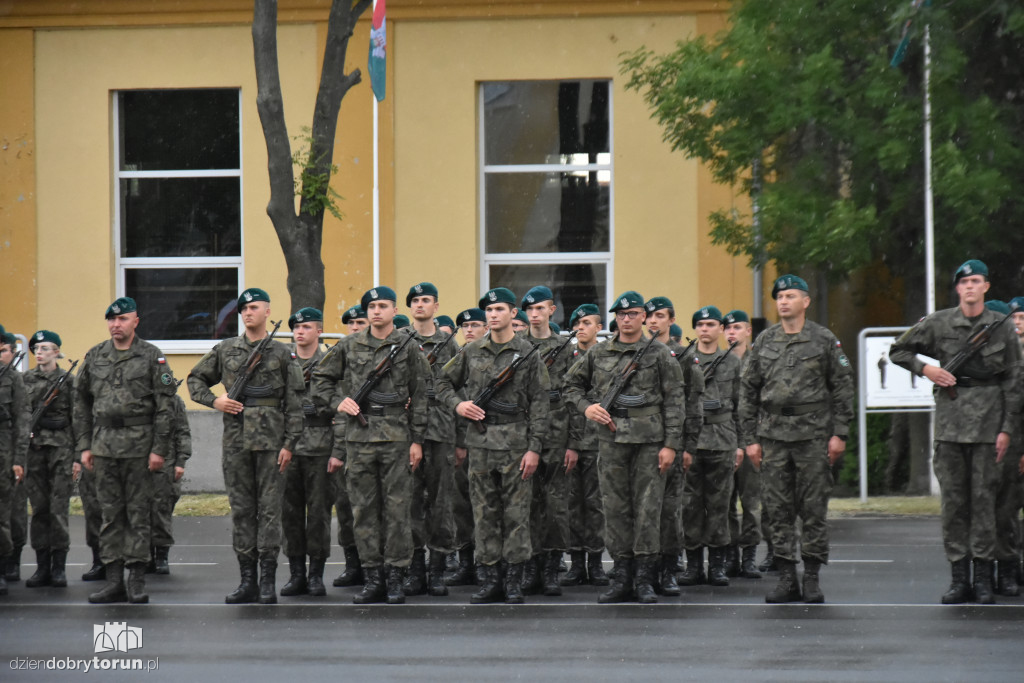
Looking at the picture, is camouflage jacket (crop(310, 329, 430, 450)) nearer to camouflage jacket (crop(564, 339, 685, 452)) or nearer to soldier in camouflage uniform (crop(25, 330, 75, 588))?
camouflage jacket (crop(564, 339, 685, 452))

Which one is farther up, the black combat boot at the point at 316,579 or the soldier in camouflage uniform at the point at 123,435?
the soldier in camouflage uniform at the point at 123,435

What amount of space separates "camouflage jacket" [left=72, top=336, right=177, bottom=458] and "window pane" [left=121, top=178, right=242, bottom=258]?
10.1m

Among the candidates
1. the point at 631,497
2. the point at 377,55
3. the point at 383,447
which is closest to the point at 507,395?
the point at 383,447

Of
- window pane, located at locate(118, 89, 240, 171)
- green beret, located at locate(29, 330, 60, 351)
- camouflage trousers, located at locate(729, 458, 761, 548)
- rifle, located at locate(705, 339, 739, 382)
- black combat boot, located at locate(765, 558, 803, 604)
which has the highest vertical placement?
window pane, located at locate(118, 89, 240, 171)

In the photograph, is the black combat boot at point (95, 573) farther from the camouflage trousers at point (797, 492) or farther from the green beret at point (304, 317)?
the camouflage trousers at point (797, 492)

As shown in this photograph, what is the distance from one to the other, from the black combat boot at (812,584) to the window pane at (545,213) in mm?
10481

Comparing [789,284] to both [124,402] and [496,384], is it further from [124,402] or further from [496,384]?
[124,402]

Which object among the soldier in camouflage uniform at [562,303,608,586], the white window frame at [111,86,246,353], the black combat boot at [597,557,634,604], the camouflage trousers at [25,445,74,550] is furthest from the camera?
the white window frame at [111,86,246,353]

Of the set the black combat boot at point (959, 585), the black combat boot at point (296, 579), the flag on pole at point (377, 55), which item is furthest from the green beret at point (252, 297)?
the flag on pole at point (377, 55)

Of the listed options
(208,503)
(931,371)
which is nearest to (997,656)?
(931,371)

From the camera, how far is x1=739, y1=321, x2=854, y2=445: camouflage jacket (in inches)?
387

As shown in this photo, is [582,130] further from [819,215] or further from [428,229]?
[819,215]

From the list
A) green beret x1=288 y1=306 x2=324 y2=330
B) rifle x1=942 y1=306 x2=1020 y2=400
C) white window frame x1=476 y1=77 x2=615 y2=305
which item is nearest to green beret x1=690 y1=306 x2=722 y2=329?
rifle x1=942 y1=306 x2=1020 y2=400

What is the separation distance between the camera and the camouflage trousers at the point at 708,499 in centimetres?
1112
